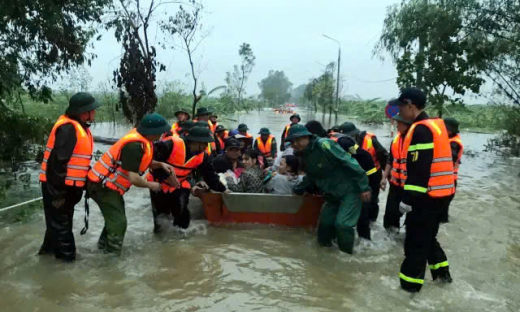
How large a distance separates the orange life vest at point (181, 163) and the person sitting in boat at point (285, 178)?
1105 mm

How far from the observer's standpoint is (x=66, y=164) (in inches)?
154

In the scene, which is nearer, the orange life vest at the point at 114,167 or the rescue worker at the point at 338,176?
the orange life vest at the point at 114,167

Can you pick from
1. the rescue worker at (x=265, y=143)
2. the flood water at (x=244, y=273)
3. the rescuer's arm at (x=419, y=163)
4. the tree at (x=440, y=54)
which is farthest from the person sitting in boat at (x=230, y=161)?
the tree at (x=440, y=54)

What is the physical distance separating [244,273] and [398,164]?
89.6 inches

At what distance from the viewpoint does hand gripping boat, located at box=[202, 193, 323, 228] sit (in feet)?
17.1

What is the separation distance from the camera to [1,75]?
694 cm

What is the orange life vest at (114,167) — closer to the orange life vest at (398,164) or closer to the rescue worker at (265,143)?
the orange life vest at (398,164)

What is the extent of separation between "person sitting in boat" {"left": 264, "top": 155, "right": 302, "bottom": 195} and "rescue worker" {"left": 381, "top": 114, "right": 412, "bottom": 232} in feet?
3.82

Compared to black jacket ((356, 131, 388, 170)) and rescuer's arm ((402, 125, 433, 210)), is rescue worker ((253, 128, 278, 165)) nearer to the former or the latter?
black jacket ((356, 131, 388, 170))

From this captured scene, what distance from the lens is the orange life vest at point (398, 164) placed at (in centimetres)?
493

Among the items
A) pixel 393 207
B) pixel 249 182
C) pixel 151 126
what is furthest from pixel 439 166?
pixel 249 182

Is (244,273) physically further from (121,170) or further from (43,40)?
(43,40)

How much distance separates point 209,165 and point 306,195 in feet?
4.18

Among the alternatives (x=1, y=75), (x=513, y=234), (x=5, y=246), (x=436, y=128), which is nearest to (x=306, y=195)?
(x=436, y=128)
